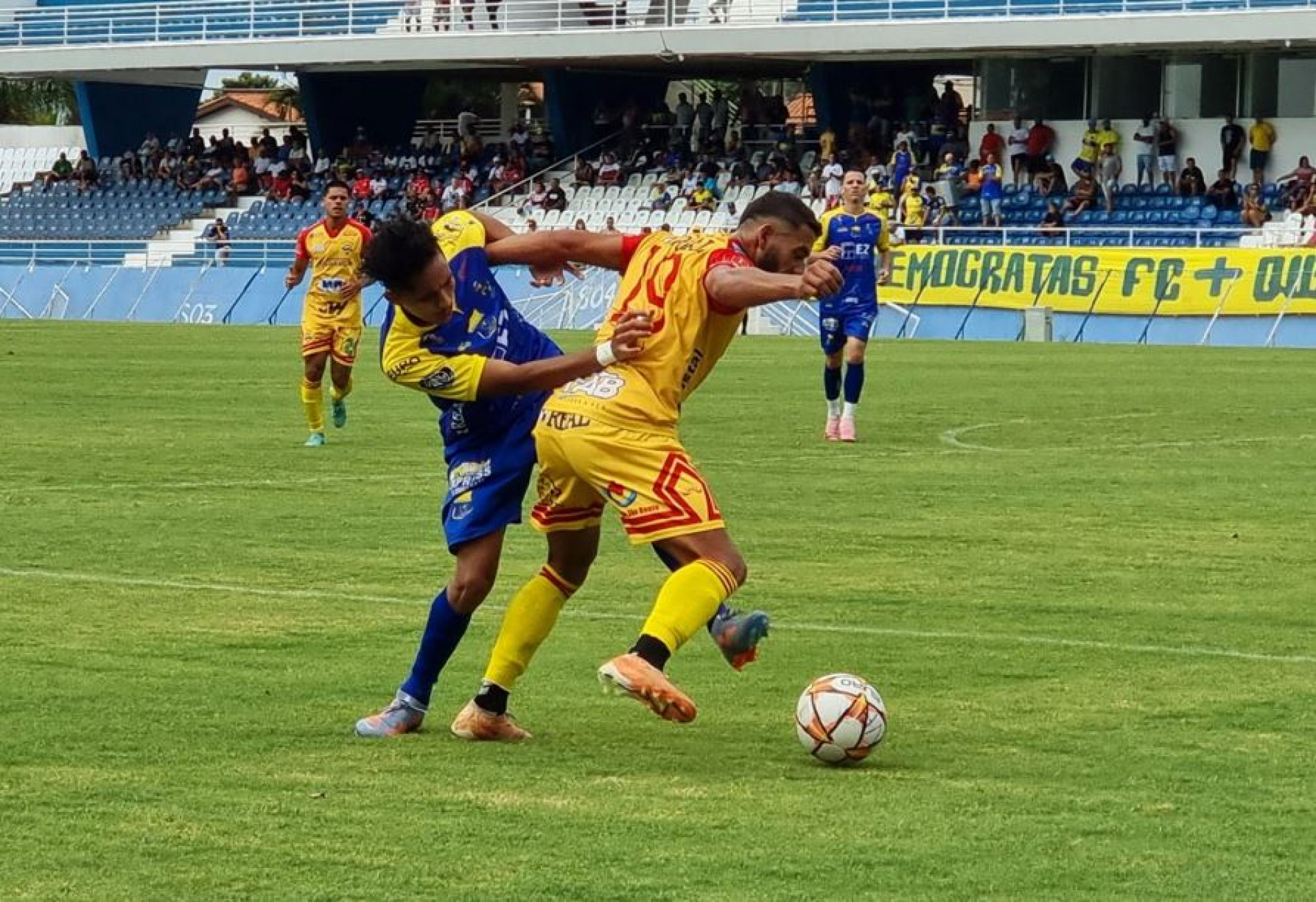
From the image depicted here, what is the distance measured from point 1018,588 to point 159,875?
6.11 m

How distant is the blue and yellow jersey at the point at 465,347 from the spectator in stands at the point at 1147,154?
37.6 metres

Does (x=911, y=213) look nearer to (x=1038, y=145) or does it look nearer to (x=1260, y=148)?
(x=1038, y=145)

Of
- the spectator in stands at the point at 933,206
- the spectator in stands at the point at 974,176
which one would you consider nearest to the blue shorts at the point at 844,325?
the spectator in stands at the point at 933,206

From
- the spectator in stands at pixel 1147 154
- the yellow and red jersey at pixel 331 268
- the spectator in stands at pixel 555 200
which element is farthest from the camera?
the spectator in stands at pixel 555 200

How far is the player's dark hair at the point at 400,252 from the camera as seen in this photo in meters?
7.33

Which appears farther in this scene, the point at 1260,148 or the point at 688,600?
the point at 1260,148

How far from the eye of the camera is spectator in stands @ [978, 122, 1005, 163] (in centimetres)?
4556

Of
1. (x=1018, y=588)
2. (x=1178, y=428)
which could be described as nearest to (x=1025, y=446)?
(x=1178, y=428)

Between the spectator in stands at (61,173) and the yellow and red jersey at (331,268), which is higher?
the yellow and red jersey at (331,268)

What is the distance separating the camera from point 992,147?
1799 inches

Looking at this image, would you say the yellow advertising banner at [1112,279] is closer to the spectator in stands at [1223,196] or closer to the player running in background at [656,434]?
the spectator in stands at [1223,196]

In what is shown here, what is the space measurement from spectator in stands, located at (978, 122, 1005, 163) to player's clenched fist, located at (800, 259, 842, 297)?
128ft

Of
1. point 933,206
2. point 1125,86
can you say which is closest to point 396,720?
point 933,206

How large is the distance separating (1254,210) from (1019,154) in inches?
293
